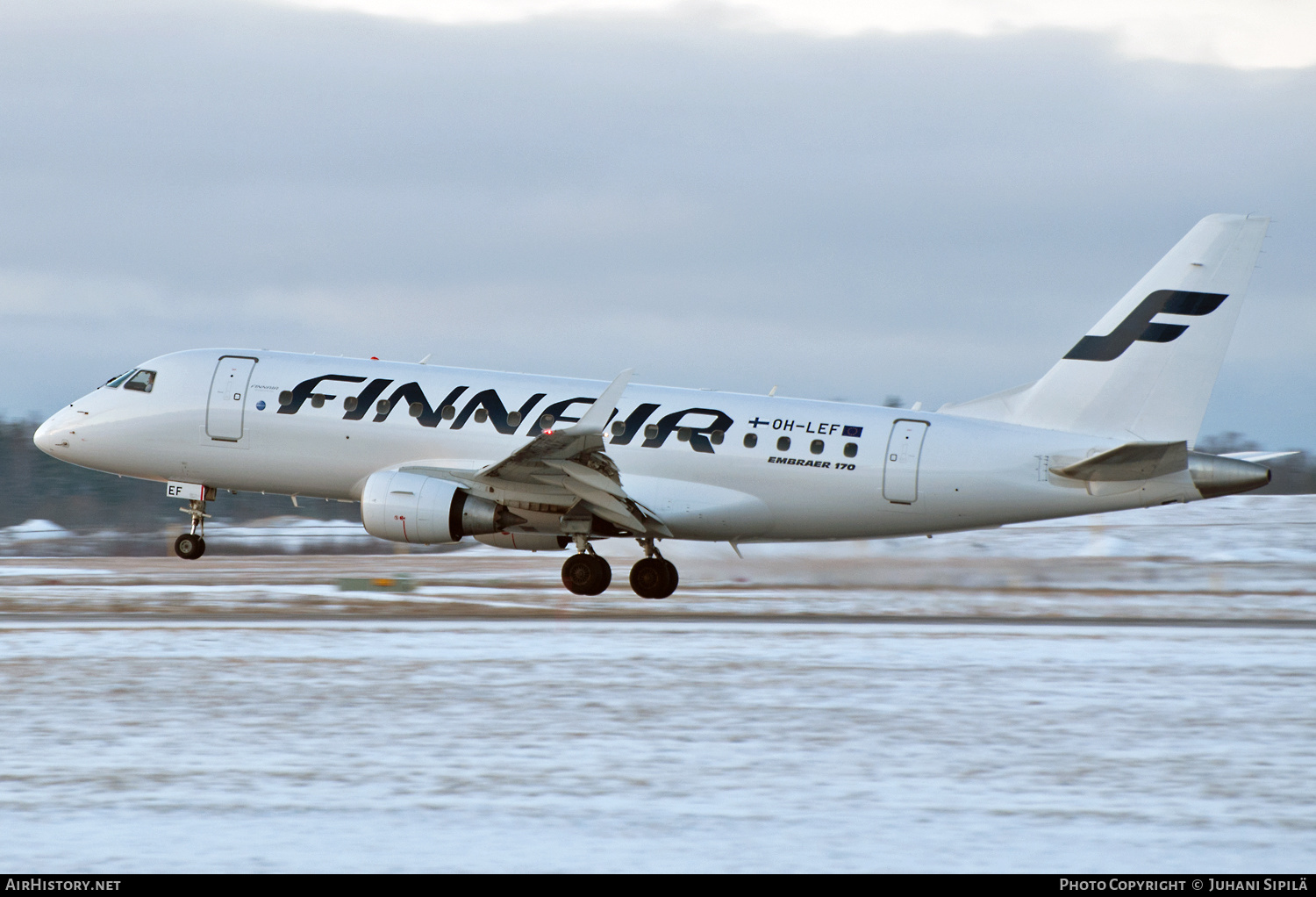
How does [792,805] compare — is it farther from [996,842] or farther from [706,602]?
[706,602]

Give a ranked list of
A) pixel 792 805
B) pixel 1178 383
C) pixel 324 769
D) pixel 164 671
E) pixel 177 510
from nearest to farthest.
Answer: pixel 792 805 → pixel 324 769 → pixel 164 671 → pixel 1178 383 → pixel 177 510

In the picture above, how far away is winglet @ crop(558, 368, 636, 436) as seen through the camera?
2366cm

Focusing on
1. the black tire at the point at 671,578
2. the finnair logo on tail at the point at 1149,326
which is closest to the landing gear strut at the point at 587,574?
the black tire at the point at 671,578

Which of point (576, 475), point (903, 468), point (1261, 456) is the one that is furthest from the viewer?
point (903, 468)

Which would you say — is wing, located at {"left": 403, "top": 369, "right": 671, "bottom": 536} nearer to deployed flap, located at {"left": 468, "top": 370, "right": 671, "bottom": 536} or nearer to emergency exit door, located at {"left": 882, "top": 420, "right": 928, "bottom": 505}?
deployed flap, located at {"left": 468, "top": 370, "right": 671, "bottom": 536}

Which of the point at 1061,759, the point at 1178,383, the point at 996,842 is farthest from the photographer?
the point at 1178,383

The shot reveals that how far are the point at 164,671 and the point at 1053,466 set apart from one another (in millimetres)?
16027

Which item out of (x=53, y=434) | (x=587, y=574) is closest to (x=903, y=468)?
(x=587, y=574)

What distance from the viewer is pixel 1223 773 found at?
11.1 metres

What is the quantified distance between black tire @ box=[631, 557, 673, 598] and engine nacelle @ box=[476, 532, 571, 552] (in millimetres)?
1594

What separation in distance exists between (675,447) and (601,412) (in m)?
2.68

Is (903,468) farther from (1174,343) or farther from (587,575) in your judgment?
(587,575)

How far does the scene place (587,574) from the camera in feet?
86.7
